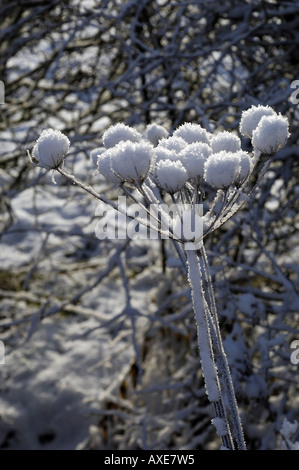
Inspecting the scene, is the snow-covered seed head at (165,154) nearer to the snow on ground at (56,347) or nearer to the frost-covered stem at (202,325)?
the frost-covered stem at (202,325)

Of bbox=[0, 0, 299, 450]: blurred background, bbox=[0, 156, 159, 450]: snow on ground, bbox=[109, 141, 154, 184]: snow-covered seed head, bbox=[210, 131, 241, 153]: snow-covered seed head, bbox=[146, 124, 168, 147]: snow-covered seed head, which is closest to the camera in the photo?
bbox=[109, 141, 154, 184]: snow-covered seed head

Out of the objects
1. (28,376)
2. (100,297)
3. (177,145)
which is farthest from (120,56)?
(177,145)

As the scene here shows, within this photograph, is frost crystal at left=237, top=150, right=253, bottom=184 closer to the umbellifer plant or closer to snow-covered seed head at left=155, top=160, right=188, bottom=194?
the umbellifer plant

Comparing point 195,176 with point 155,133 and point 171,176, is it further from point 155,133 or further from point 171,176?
point 155,133

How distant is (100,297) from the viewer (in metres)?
4.55

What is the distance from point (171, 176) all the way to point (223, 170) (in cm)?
8

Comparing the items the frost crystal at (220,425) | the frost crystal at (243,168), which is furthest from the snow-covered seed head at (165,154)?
the frost crystal at (220,425)

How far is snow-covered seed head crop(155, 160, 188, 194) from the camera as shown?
2.66ft

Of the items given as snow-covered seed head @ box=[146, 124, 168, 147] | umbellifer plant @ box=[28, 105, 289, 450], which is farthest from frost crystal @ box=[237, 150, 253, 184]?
snow-covered seed head @ box=[146, 124, 168, 147]

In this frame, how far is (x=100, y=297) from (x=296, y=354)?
2.73 metres

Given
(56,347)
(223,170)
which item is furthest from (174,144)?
(56,347)

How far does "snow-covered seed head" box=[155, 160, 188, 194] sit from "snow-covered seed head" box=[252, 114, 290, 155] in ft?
0.46

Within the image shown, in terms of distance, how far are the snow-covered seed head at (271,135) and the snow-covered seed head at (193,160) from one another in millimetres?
93
